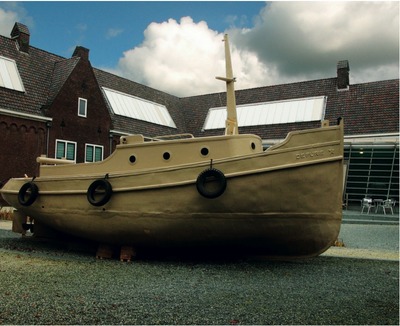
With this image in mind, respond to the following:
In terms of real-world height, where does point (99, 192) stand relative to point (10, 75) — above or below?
below

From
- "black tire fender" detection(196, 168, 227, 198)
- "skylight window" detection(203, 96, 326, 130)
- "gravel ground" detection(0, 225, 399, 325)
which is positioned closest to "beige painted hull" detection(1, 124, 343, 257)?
"black tire fender" detection(196, 168, 227, 198)

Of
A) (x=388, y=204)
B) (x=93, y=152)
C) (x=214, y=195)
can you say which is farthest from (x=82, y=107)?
(x=214, y=195)

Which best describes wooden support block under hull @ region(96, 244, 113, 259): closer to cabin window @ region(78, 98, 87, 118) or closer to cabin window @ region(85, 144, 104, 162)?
cabin window @ region(85, 144, 104, 162)

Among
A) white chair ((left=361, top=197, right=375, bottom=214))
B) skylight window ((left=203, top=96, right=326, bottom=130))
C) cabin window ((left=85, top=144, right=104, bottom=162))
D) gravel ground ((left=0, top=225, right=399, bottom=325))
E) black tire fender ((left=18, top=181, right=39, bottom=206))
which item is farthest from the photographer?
skylight window ((left=203, top=96, right=326, bottom=130))

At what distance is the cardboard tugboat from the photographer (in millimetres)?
7156

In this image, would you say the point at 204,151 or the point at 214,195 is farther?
the point at 204,151

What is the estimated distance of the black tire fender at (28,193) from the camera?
29.7 feet

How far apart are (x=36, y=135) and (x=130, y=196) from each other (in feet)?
53.3

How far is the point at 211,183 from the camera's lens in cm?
732

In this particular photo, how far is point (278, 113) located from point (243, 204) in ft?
76.6

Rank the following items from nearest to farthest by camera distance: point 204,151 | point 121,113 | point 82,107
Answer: point 204,151, point 82,107, point 121,113

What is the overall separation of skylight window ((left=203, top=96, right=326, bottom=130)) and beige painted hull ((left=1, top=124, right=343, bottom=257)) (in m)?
21.6

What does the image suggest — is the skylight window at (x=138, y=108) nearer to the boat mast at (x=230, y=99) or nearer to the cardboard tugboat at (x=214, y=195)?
the boat mast at (x=230, y=99)

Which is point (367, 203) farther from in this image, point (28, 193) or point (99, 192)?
point (28, 193)
